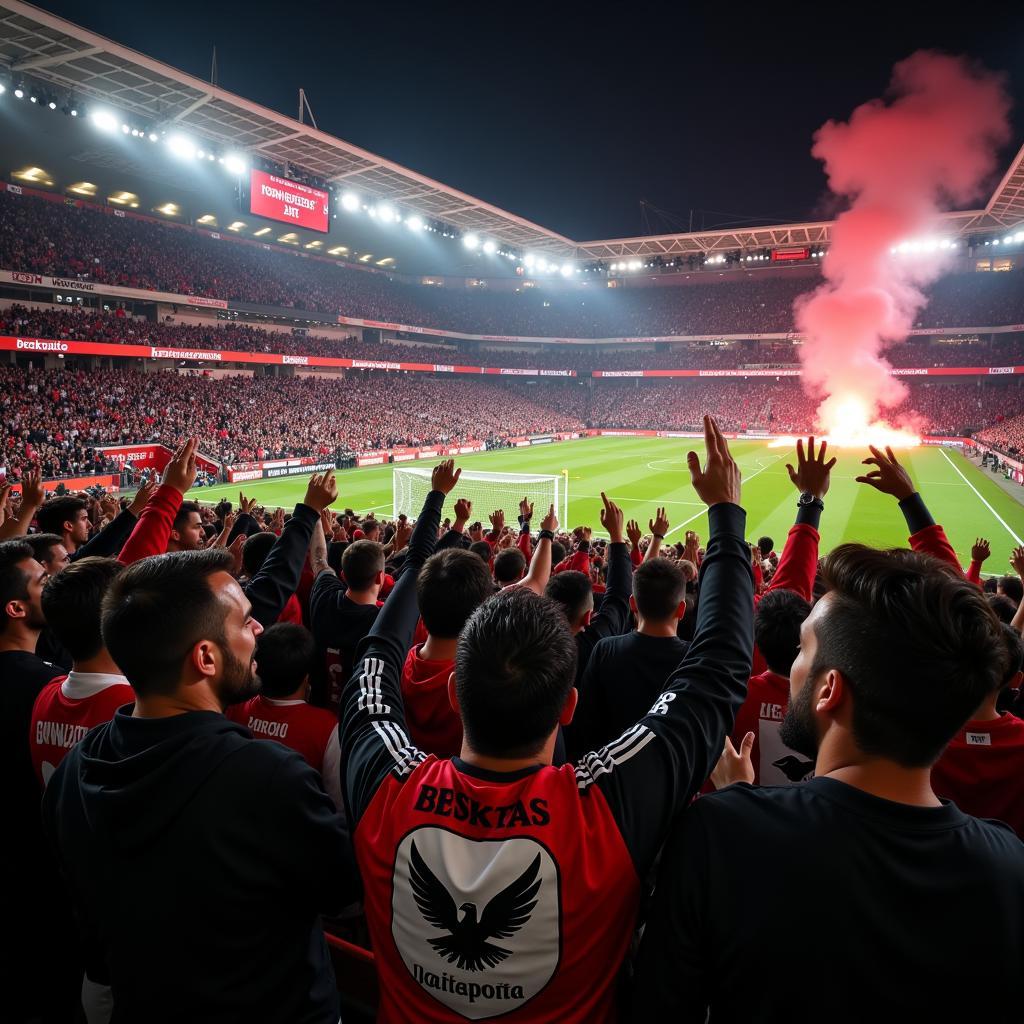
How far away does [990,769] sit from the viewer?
108 inches

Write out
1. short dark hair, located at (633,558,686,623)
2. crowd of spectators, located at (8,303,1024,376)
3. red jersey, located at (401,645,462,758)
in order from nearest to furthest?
1. red jersey, located at (401,645,462,758)
2. short dark hair, located at (633,558,686,623)
3. crowd of spectators, located at (8,303,1024,376)

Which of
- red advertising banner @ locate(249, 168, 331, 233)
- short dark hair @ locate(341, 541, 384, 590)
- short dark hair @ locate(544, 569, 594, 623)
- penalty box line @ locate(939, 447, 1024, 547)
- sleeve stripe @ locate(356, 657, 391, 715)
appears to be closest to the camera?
sleeve stripe @ locate(356, 657, 391, 715)

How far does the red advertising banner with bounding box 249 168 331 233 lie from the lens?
32781 millimetres

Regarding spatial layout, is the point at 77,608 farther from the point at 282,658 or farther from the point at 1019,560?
the point at 1019,560

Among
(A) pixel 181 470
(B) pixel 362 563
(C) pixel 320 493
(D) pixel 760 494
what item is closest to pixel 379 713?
(C) pixel 320 493

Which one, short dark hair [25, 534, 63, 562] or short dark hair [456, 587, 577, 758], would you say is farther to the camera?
short dark hair [25, 534, 63, 562]

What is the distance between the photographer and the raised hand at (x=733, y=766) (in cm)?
193

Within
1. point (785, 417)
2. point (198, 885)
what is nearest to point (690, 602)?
point (198, 885)

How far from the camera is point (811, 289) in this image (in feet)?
217

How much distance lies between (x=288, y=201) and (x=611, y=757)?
38.9 metres

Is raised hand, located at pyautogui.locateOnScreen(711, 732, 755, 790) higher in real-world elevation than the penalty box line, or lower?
higher

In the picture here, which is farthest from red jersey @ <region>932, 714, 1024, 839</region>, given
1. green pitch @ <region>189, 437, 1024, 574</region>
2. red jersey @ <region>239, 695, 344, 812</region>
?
green pitch @ <region>189, 437, 1024, 574</region>

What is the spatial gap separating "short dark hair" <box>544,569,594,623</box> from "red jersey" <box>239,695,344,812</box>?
175 cm

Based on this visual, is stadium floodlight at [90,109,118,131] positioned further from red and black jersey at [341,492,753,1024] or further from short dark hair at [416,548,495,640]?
red and black jersey at [341,492,753,1024]
